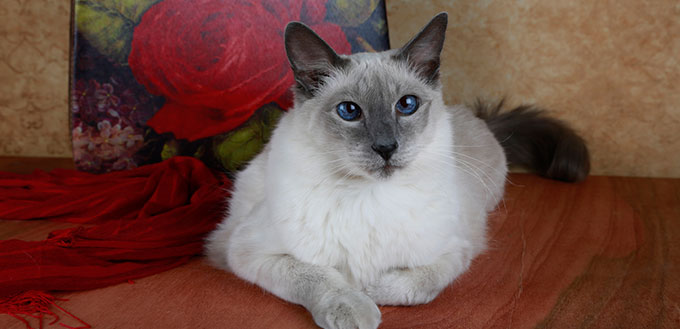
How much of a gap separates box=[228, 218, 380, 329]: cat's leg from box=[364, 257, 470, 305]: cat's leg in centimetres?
7

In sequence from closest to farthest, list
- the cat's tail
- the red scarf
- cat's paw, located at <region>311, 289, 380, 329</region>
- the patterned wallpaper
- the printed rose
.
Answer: cat's paw, located at <region>311, 289, 380, 329</region>
the red scarf
the printed rose
the cat's tail
the patterned wallpaper

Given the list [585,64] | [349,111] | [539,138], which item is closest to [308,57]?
[349,111]

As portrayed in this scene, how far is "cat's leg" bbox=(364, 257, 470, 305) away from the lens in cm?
134

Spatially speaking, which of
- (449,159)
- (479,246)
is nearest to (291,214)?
(449,159)

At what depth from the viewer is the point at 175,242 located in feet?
5.74

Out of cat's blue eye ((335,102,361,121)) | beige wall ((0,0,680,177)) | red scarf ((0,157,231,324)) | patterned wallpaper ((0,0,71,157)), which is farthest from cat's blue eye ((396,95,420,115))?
patterned wallpaper ((0,0,71,157))

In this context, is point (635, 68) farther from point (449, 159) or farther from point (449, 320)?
point (449, 320)

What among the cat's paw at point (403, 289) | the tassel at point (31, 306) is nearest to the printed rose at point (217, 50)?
the tassel at point (31, 306)

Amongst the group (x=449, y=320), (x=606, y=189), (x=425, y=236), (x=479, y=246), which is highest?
(x=425, y=236)

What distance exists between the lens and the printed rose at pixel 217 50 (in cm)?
224

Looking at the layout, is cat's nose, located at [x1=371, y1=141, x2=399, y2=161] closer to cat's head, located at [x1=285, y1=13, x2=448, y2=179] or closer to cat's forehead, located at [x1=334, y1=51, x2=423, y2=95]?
cat's head, located at [x1=285, y1=13, x2=448, y2=179]

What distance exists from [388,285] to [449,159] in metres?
0.38

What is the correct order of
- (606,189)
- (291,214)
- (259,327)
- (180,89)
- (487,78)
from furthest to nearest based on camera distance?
(487,78) → (606,189) → (180,89) → (291,214) → (259,327)

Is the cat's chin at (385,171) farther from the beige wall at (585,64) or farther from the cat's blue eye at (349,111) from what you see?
the beige wall at (585,64)
